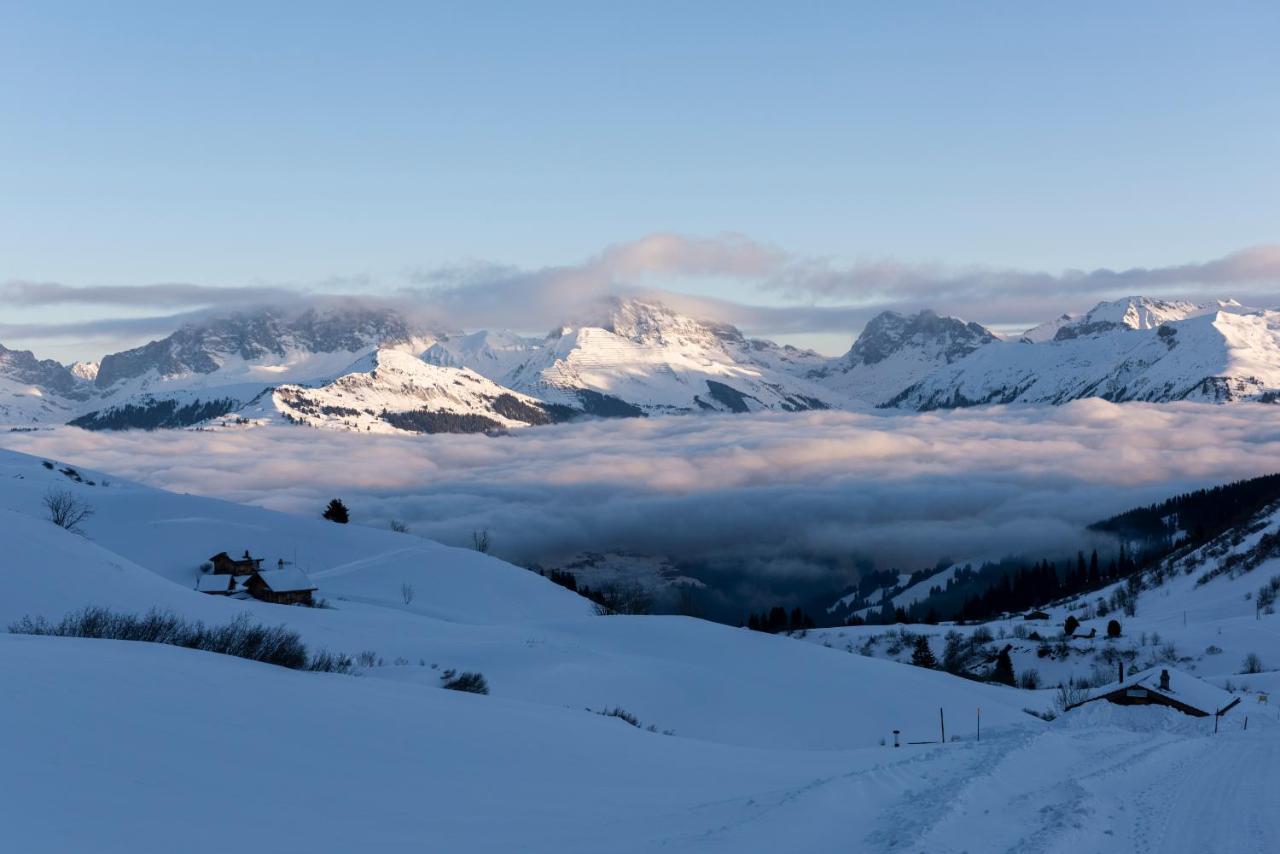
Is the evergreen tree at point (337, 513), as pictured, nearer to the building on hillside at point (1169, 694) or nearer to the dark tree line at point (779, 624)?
the dark tree line at point (779, 624)

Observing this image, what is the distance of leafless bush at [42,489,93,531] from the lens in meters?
91.4

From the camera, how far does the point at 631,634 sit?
63.8m

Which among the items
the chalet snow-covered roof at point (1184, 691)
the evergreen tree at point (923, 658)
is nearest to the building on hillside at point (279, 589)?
the chalet snow-covered roof at point (1184, 691)

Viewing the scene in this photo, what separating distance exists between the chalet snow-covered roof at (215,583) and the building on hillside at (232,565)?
1.90m

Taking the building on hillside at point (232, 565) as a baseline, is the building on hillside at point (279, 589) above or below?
above

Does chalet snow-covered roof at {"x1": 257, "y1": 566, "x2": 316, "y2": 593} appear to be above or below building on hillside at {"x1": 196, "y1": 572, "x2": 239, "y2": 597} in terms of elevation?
above

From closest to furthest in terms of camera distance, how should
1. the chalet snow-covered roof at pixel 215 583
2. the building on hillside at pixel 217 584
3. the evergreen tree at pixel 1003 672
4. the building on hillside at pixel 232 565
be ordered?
the building on hillside at pixel 217 584 → the chalet snow-covered roof at pixel 215 583 → the building on hillside at pixel 232 565 → the evergreen tree at pixel 1003 672

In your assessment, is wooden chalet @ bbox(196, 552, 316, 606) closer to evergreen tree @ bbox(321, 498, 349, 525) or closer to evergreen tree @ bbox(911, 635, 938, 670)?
evergreen tree @ bbox(321, 498, 349, 525)

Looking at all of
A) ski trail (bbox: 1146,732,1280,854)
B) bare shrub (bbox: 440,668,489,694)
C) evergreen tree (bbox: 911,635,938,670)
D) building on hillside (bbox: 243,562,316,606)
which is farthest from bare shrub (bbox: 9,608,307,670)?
evergreen tree (bbox: 911,635,938,670)

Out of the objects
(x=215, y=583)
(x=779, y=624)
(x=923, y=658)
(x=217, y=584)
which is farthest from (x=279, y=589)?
(x=779, y=624)

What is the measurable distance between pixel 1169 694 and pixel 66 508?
90519mm

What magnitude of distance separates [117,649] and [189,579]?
76781 mm

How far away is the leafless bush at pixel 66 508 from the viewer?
9138 cm

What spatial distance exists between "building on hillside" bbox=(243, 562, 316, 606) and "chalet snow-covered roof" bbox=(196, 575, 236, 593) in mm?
3164
